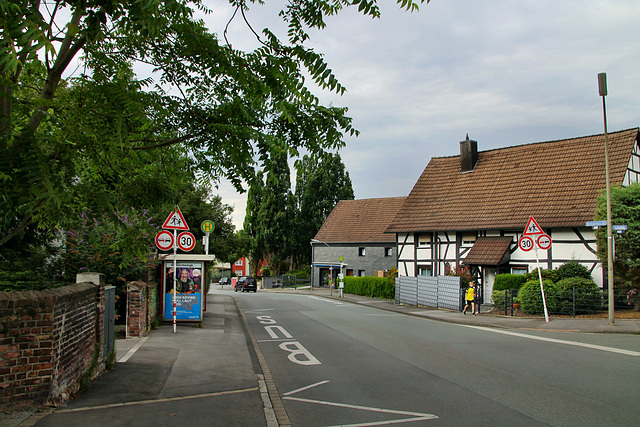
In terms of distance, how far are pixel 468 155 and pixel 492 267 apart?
9.02m

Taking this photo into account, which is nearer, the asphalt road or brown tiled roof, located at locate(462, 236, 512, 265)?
the asphalt road

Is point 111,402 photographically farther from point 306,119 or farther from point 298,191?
point 298,191

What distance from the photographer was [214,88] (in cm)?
705

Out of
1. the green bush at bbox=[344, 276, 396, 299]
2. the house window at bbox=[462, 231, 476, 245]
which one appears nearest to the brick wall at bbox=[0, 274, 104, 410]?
the house window at bbox=[462, 231, 476, 245]

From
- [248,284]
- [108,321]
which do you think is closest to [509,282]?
[108,321]

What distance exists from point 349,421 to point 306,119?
3656 millimetres

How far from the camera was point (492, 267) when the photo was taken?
28984 mm

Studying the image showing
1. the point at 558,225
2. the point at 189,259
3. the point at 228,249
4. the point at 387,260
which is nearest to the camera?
the point at 189,259

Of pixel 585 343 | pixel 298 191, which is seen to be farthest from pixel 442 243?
pixel 298 191

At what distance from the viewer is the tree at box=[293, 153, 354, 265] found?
2721 inches

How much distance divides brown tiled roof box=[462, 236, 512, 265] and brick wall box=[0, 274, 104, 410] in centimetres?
2425

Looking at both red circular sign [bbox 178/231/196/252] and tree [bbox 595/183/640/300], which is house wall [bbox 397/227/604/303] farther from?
red circular sign [bbox 178/231/196/252]

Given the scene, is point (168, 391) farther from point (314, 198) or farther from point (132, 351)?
point (314, 198)

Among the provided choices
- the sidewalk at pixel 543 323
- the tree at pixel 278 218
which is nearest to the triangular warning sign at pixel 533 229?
the sidewalk at pixel 543 323
